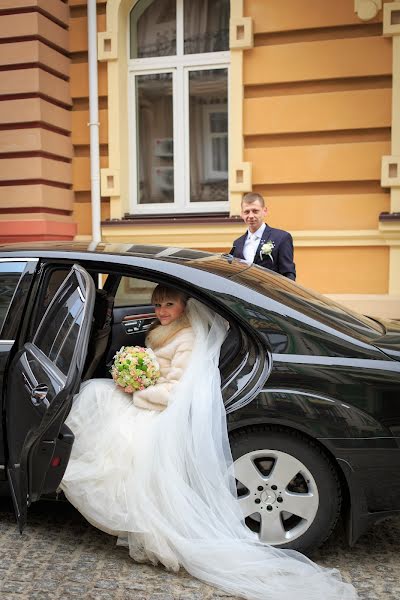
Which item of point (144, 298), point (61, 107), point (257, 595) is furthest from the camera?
point (61, 107)

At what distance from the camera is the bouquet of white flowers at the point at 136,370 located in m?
3.08

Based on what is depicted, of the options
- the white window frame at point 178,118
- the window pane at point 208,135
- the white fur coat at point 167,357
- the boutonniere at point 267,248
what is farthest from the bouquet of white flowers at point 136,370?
the window pane at point 208,135

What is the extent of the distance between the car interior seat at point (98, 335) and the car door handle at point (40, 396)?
457 mm

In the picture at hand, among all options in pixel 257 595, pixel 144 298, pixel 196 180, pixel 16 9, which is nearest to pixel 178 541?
pixel 257 595

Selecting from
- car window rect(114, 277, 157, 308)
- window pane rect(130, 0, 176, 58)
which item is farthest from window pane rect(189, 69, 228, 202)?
car window rect(114, 277, 157, 308)

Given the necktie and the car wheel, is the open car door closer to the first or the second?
the car wheel

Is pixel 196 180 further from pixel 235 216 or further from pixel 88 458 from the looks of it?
pixel 88 458

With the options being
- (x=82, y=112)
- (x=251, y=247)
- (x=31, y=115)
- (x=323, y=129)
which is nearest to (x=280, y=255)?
(x=251, y=247)

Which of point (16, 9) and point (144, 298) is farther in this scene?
point (16, 9)

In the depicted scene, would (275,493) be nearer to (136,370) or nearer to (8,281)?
(136,370)

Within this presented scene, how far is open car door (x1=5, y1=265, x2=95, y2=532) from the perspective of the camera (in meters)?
2.68

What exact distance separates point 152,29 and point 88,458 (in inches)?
252

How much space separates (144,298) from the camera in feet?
15.5

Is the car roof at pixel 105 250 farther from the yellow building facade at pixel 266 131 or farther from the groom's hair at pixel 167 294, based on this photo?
the yellow building facade at pixel 266 131
